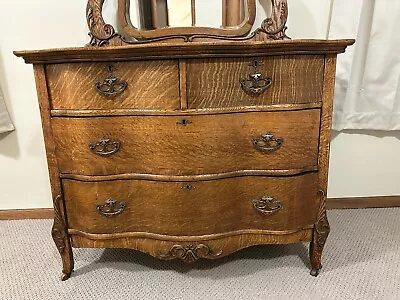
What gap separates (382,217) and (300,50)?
1.21 meters

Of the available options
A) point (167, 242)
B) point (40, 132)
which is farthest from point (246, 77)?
point (40, 132)

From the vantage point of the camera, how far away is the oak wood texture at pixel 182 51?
115cm

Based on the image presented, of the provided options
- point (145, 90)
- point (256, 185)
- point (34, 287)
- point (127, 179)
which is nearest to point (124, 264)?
point (34, 287)

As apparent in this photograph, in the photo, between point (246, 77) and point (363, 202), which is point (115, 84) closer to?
point (246, 77)

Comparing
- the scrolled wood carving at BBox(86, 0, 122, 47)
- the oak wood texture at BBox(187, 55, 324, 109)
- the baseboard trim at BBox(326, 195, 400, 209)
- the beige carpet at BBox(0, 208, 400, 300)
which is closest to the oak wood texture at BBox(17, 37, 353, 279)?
the oak wood texture at BBox(187, 55, 324, 109)

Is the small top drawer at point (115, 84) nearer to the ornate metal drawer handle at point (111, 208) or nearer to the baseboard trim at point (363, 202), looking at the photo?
the ornate metal drawer handle at point (111, 208)

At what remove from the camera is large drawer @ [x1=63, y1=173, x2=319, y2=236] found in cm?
131

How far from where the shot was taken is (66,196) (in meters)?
1.34

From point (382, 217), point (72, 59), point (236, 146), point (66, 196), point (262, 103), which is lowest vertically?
point (382, 217)

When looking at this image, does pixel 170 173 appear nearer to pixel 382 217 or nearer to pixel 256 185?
pixel 256 185

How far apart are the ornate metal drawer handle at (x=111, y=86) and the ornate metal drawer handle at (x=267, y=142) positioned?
0.49m

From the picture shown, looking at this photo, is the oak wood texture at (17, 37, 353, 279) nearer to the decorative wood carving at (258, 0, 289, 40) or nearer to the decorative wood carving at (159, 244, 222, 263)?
the decorative wood carving at (159, 244, 222, 263)

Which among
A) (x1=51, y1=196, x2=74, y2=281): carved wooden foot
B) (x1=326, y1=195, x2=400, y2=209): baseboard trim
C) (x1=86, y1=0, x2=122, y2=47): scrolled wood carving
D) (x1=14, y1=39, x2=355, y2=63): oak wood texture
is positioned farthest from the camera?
(x1=326, y1=195, x2=400, y2=209): baseboard trim

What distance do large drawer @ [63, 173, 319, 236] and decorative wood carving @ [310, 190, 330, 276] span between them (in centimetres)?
3
